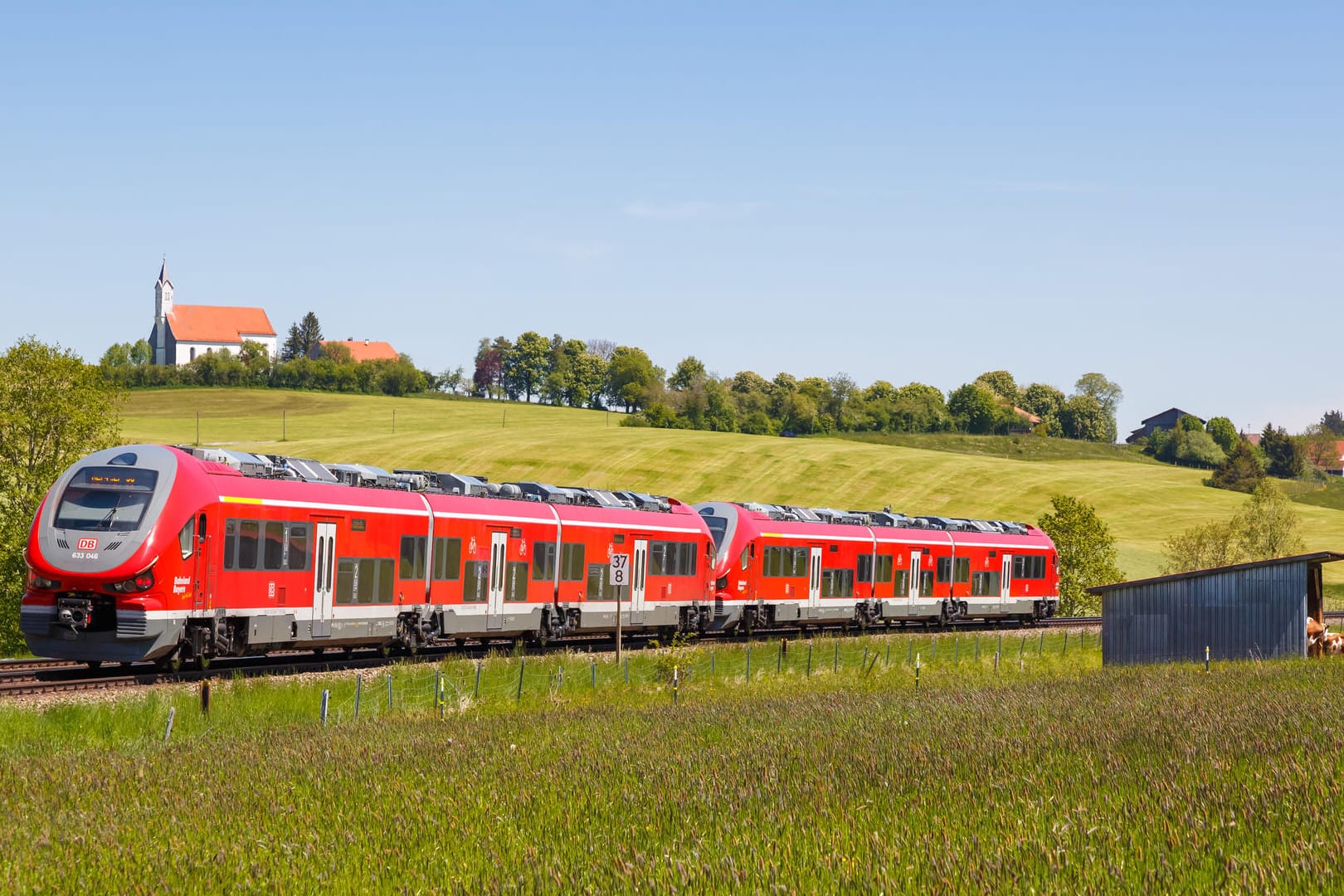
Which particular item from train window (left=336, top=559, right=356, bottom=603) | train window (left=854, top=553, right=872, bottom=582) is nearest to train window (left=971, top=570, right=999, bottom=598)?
train window (left=854, top=553, right=872, bottom=582)

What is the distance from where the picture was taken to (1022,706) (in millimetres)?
14531

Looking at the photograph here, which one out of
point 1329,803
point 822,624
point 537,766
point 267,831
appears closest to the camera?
point 1329,803

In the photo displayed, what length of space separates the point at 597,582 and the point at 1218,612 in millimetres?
14778

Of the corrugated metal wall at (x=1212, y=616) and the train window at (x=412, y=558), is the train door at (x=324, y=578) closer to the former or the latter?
the train window at (x=412, y=558)

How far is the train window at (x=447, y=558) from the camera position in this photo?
29350 mm

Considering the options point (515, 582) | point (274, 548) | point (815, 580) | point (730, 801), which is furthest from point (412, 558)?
point (730, 801)

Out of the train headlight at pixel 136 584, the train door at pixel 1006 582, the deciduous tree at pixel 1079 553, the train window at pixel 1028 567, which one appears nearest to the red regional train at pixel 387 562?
the train headlight at pixel 136 584

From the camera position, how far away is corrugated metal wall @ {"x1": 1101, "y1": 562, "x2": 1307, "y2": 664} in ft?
97.4

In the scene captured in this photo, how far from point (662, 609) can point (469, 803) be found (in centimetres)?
2718

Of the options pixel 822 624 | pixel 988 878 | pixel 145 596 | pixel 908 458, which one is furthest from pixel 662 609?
pixel 908 458

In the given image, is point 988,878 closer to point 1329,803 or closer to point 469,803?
point 1329,803

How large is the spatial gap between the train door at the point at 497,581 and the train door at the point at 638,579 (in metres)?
5.07

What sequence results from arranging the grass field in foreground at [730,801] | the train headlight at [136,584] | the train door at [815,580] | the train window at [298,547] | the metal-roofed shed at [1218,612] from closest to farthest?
the grass field in foreground at [730,801]
the train headlight at [136,584]
the train window at [298,547]
the metal-roofed shed at [1218,612]
the train door at [815,580]

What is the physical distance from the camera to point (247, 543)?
965 inches
